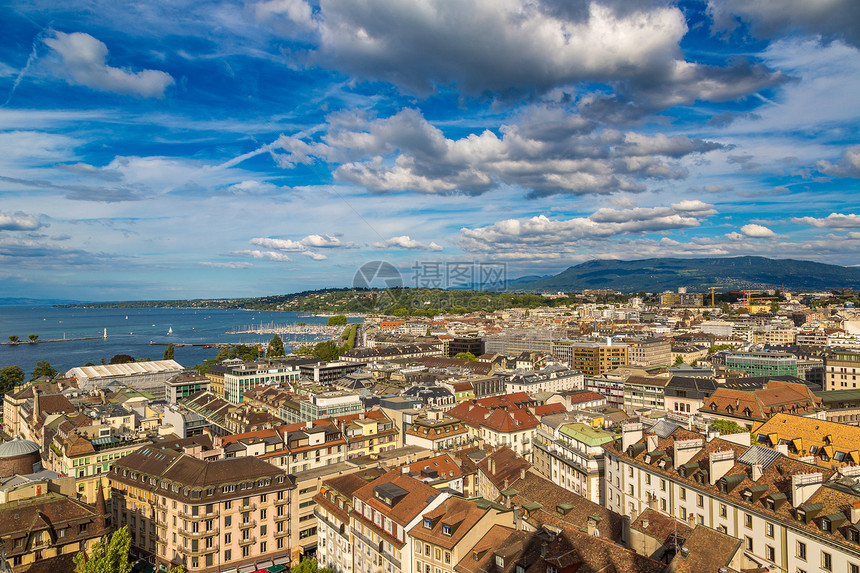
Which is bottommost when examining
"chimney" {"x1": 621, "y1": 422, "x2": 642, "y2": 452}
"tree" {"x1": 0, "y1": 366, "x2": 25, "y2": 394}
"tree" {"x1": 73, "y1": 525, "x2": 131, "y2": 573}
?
"tree" {"x1": 0, "y1": 366, "x2": 25, "y2": 394}

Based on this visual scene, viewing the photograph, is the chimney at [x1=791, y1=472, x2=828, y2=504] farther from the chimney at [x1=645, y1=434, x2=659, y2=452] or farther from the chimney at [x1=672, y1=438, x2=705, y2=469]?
the chimney at [x1=645, y1=434, x2=659, y2=452]

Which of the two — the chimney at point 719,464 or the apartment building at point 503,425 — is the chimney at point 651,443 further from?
the apartment building at point 503,425

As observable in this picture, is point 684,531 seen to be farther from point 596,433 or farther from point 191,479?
point 191,479

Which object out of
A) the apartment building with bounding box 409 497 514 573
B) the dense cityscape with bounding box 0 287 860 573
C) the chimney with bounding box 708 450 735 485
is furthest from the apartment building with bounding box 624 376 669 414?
the apartment building with bounding box 409 497 514 573

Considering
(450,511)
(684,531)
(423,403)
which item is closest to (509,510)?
(450,511)

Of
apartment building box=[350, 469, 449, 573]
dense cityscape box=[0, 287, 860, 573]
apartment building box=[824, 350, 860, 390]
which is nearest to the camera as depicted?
dense cityscape box=[0, 287, 860, 573]

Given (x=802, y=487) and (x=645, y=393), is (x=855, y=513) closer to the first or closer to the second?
(x=802, y=487)
